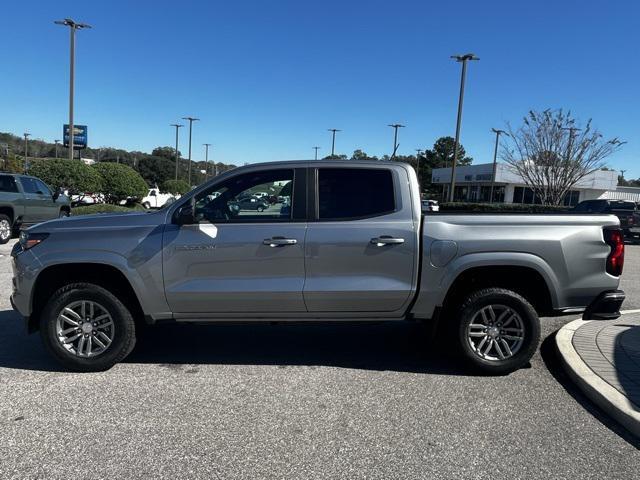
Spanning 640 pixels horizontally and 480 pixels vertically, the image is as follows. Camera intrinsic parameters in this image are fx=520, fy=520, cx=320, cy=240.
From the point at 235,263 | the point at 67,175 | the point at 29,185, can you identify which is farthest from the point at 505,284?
the point at 67,175

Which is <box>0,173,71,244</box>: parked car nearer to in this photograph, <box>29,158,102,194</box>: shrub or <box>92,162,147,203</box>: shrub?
<box>29,158,102,194</box>: shrub

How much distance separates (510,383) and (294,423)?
210cm

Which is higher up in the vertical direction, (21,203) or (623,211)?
(623,211)

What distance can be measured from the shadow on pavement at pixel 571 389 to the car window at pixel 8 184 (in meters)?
14.1

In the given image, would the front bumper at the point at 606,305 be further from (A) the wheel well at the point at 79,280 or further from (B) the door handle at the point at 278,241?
(A) the wheel well at the point at 79,280

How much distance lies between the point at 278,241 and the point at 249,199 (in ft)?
1.72


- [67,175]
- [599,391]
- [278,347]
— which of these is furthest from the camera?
[67,175]

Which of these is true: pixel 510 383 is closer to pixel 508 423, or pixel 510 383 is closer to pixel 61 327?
pixel 508 423

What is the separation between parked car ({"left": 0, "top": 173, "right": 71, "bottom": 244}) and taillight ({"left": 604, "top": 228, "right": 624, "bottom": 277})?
46.8 feet

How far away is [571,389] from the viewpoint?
455 cm

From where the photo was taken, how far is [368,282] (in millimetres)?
4629

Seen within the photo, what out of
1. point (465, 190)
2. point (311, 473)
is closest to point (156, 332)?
point (311, 473)

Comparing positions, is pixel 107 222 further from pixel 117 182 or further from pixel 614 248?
pixel 117 182

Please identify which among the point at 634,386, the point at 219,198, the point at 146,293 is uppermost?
the point at 219,198
